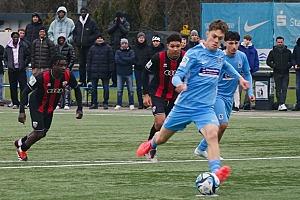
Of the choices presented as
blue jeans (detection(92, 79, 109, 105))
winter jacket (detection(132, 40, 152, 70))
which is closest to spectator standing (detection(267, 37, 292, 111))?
winter jacket (detection(132, 40, 152, 70))

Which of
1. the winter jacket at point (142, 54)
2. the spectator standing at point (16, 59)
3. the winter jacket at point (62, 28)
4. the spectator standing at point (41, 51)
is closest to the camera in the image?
the spectator standing at point (41, 51)

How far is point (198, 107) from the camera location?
10.3m

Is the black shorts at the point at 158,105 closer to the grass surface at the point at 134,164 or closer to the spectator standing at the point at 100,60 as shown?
the grass surface at the point at 134,164

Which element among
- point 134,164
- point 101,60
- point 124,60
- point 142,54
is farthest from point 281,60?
point 134,164

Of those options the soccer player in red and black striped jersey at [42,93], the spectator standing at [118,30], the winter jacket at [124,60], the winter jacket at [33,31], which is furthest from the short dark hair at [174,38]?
the spectator standing at [118,30]

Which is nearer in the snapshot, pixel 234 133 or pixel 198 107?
pixel 198 107

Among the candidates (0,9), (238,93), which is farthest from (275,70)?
(0,9)

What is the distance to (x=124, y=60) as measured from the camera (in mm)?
24594

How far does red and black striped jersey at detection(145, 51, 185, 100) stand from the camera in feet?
43.1

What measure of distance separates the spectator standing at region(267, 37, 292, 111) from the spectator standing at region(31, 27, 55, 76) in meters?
5.97

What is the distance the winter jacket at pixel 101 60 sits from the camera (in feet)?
81.0

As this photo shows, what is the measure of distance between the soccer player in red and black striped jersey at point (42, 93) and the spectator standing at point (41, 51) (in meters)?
10.9

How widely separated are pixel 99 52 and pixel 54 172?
43.7 ft

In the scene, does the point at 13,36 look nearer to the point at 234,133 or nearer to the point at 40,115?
the point at 234,133
